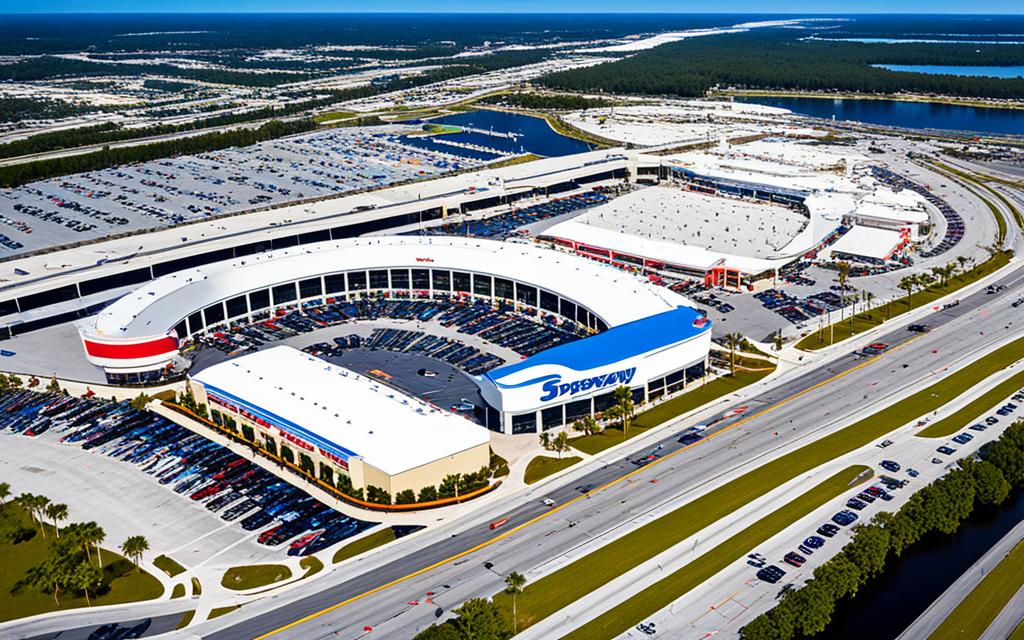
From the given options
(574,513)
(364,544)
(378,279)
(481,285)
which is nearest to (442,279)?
(481,285)

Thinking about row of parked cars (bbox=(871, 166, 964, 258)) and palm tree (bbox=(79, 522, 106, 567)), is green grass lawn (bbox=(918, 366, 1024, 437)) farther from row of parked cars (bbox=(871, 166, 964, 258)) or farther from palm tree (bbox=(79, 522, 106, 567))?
palm tree (bbox=(79, 522, 106, 567))

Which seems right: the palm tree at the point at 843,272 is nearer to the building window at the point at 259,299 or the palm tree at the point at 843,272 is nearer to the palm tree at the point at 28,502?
the building window at the point at 259,299

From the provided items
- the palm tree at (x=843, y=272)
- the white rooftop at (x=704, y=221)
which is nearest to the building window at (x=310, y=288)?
the white rooftop at (x=704, y=221)

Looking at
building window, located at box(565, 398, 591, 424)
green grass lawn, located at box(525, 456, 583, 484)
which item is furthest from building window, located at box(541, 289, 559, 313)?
green grass lawn, located at box(525, 456, 583, 484)

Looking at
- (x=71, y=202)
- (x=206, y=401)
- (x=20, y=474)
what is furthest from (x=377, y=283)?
(x=71, y=202)

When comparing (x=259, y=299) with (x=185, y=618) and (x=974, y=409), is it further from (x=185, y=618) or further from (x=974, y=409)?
(x=974, y=409)

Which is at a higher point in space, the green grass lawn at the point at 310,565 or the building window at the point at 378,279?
the building window at the point at 378,279

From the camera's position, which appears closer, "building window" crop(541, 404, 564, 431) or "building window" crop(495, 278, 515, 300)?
"building window" crop(541, 404, 564, 431)
